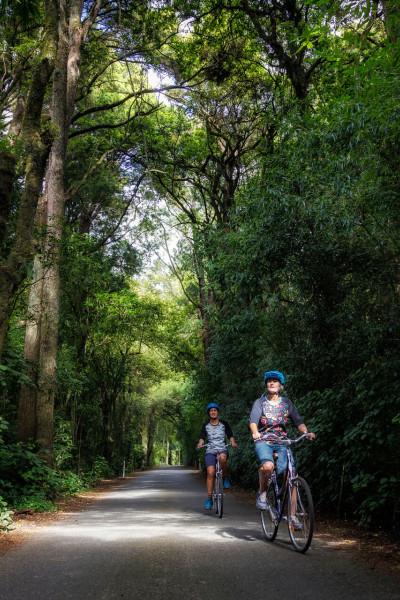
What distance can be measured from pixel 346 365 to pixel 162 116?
51.8 ft

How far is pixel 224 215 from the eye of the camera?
22391 millimetres

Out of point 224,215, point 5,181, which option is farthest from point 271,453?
point 224,215

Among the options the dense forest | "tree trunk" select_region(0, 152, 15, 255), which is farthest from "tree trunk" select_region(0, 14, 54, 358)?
"tree trunk" select_region(0, 152, 15, 255)

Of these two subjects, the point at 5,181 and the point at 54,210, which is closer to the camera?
the point at 5,181

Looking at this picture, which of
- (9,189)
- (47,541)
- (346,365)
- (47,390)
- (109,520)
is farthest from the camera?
(47,390)

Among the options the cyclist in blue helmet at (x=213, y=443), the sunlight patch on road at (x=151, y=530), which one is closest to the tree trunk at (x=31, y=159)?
the sunlight patch on road at (x=151, y=530)

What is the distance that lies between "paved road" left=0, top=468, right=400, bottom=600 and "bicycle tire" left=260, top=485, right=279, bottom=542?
0.14 m

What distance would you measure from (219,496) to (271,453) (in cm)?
297

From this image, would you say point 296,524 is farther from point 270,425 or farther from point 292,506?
point 270,425

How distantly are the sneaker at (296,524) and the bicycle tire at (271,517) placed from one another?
0.42 meters

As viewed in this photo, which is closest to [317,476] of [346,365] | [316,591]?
[346,365]

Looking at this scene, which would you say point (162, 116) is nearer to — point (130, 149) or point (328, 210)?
point (130, 149)

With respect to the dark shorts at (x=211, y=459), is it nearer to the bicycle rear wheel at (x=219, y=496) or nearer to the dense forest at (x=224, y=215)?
the bicycle rear wheel at (x=219, y=496)

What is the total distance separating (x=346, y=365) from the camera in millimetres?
9953
